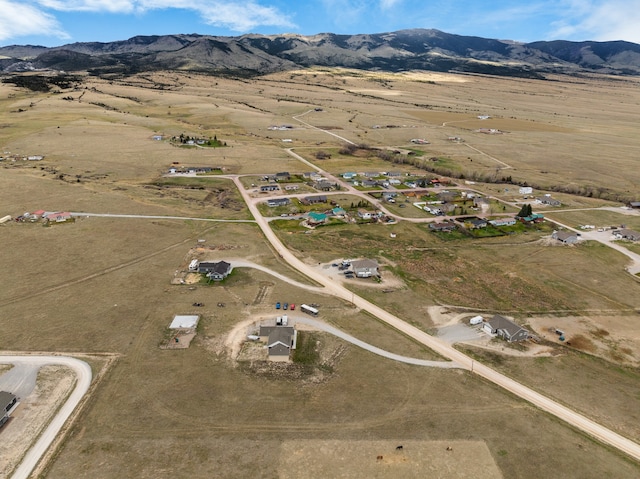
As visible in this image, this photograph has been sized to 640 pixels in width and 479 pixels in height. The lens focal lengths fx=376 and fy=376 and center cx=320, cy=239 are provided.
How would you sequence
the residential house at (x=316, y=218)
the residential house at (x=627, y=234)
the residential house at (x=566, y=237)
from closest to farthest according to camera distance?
the residential house at (x=566, y=237)
the residential house at (x=627, y=234)
the residential house at (x=316, y=218)

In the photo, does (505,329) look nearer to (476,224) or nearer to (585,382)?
(585,382)

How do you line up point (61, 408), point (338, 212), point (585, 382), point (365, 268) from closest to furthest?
1. point (61, 408)
2. point (585, 382)
3. point (365, 268)
4. point (338, 212)

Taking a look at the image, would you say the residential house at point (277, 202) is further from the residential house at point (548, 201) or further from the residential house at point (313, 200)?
the residential house at point (548, 201)

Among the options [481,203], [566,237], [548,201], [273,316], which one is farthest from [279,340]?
[548,201]

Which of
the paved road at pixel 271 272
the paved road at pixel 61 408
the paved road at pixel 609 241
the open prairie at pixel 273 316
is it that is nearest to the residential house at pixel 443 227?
the open prairie at pixel 273 316

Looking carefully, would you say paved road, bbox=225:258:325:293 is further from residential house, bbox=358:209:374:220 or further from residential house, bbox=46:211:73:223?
residential house, bbox=46:211:73:223

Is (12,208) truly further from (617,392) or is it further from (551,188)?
(551,188)
